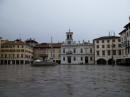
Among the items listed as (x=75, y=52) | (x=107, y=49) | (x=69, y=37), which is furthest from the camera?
(x=69, y=37)

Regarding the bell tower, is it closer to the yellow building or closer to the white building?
the white building

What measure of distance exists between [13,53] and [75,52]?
31329 mm

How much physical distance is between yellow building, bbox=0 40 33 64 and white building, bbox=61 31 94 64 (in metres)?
19.6

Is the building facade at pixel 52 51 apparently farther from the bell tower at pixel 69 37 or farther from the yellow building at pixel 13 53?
the yellow building at pixel 13 53

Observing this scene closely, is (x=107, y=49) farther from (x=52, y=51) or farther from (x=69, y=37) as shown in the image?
(x=52, y=51)

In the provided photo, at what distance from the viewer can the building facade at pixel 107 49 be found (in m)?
59.2

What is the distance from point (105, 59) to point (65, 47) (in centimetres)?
2074

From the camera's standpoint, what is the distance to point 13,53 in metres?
70.8

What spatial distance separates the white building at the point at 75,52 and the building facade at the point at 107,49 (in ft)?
15.0

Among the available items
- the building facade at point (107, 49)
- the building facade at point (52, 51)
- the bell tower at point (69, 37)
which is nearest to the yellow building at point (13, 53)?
the building facade at point (52, 51)

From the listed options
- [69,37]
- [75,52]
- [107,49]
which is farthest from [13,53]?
[107,49]

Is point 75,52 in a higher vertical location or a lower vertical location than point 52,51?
lower

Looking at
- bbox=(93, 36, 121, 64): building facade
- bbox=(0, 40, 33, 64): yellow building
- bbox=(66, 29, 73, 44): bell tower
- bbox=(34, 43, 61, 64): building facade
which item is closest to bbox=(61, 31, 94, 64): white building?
bbox=(66, 29, 73, 44): bell tower

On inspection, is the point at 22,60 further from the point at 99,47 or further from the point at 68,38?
the point at 99,47
